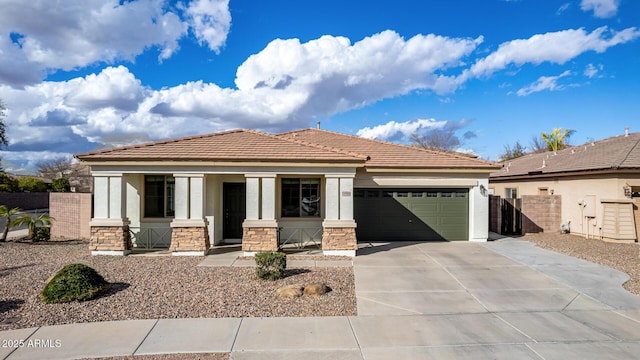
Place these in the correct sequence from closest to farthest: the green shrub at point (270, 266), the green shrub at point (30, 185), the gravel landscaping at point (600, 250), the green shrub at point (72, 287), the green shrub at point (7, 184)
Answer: the green shrub at point (72, 287) < the green shrub at point (270, 266) < the gravel landscaping at point (600, 250) < the green shrub at point (7, 184) < the green shrub at point (30, 185)

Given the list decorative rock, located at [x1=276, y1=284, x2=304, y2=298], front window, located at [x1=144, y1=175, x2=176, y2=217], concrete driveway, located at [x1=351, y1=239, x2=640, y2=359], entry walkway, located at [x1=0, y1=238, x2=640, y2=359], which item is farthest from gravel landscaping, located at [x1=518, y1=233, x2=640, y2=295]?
front window, located at [x1=144, y1=175, x2=176, y2=217]

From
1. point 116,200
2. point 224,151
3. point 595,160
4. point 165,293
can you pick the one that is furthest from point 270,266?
point 595,160

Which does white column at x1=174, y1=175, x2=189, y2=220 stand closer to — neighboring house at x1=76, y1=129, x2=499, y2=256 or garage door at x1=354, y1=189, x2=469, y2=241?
neighboring house at x1=76, y1=129, x2=499, y2=256

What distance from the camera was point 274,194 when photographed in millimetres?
11953

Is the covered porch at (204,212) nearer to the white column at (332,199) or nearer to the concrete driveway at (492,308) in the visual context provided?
the white column at (332,199)

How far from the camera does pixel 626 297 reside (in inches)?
319

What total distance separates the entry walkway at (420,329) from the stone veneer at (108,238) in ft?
18.6

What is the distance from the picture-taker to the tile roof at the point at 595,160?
15133 mm

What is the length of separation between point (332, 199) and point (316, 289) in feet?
14.2

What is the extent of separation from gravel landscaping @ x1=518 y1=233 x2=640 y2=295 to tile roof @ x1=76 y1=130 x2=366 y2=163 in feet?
24.5

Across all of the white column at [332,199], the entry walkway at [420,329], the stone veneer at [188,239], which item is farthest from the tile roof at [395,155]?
the entry walkway at [420,329]

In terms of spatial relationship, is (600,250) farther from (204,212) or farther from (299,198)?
(204,212)

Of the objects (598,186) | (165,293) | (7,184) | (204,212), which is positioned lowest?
(165,293)

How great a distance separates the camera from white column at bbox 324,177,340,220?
11984 mm
